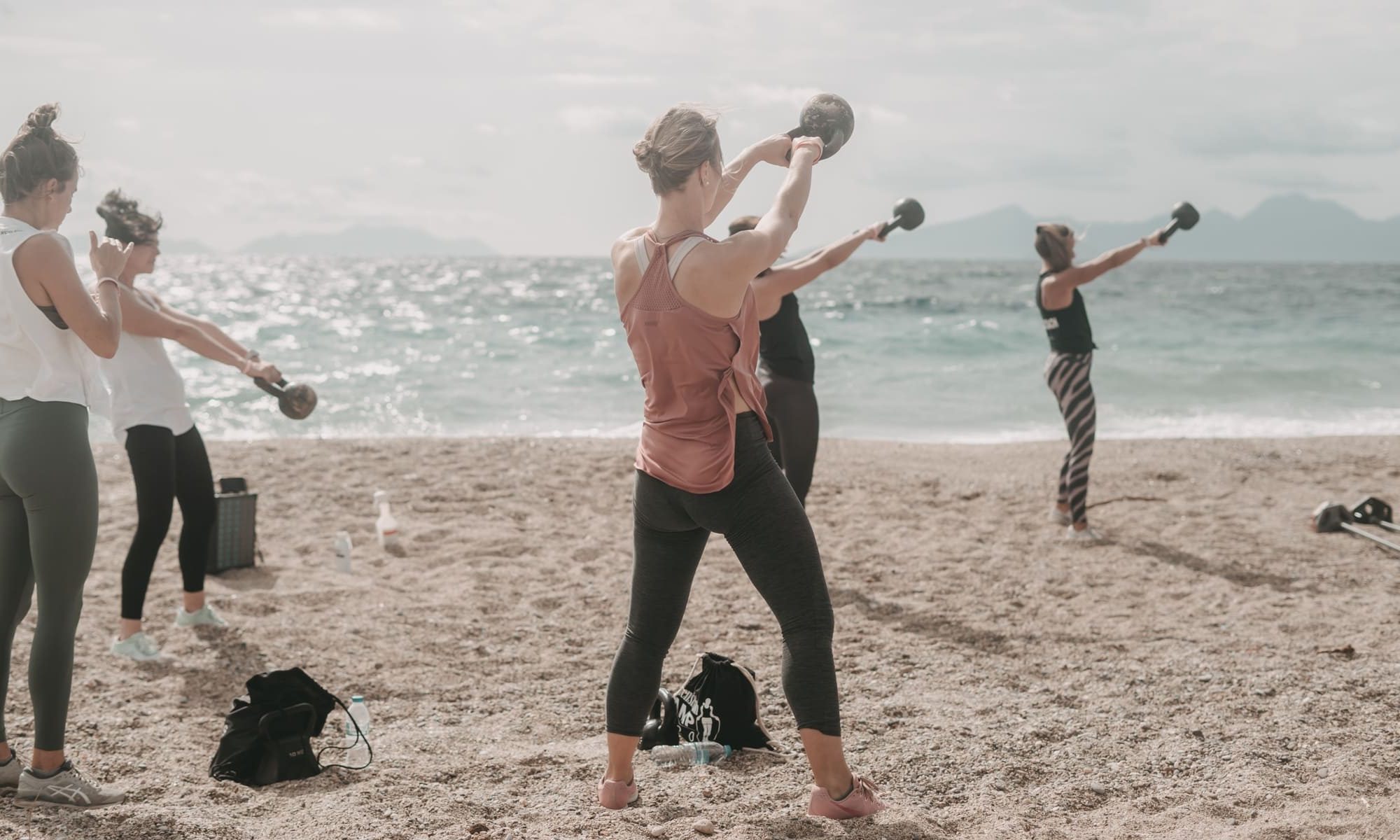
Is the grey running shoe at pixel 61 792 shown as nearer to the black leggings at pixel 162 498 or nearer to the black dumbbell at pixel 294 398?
the black leggings at pixel 162 498

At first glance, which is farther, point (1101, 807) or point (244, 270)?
point (244, 270)

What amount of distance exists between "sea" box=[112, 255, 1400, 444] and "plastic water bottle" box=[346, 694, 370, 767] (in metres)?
7.90

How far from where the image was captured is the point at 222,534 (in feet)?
19.5

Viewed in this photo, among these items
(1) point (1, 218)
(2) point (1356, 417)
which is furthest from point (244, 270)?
(1) point (1, 218)

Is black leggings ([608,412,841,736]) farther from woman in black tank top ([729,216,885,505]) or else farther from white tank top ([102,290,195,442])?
white tank top ([102,290,195,442])

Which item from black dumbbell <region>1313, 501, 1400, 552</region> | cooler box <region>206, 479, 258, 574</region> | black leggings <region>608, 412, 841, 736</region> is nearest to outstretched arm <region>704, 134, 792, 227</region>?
black leggings <region>608, 412, 841, 736</region>

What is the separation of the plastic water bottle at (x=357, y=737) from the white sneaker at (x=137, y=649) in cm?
126

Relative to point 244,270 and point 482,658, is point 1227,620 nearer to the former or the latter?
point 482,658

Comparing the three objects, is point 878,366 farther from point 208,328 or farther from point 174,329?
point 174,329

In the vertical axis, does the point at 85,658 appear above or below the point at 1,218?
below

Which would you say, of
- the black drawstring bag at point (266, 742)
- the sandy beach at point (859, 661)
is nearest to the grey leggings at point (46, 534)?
the sandy beach at point (859, 661)

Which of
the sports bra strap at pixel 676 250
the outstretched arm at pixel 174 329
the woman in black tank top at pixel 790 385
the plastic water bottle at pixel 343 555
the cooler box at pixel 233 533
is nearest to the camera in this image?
the sports bra strap at pixel 676 250

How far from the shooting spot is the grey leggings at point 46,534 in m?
2.99

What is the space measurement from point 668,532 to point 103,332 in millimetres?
1621
